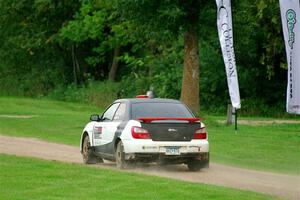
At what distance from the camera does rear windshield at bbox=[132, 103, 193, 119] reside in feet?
60.4

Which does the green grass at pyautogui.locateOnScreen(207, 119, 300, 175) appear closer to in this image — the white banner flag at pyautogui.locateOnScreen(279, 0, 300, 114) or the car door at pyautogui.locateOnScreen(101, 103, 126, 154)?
the white banner flag at pyautogui.locateOnScreen(279, 0, 300, 114)

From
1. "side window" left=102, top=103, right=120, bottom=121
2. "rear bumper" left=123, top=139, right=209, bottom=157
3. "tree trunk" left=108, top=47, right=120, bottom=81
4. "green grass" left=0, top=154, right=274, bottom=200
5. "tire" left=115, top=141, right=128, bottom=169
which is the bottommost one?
"green grass" left=0, top=154, right=274, bottom=200

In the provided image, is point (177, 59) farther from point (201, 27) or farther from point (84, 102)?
point (201, 27)

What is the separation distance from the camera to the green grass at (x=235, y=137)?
21562mm

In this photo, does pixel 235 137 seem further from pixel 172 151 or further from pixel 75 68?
pixel 75 68

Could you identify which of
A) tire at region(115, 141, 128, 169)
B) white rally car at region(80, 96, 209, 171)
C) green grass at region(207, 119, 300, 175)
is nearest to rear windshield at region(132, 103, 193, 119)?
white rally car at region(80, 96, 209, 171)

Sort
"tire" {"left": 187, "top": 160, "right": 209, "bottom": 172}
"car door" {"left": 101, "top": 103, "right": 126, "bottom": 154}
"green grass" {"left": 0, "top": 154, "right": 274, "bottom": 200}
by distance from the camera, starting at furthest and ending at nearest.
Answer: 1. "car door" {"left": 101, "top": 103, "right": 126, "bottom": 154}
2. "tire" {"left": 187, "top": 160, "right": 209, "bottom": 172}
3. "green grass" {"left": 0, "top": 154, "right": 274, "bottom": 200}

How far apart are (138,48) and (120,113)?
40.2 metres

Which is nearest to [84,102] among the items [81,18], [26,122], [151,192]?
[81,18]

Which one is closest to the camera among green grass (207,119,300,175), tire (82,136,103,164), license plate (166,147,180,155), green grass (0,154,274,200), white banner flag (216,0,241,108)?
green grass (0,154,274,200)

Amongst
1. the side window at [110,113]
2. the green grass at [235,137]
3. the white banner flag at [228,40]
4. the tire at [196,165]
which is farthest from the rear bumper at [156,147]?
the white banner flag at [228,40]

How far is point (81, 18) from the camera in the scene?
59.4 metres

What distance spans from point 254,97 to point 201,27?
17918mm

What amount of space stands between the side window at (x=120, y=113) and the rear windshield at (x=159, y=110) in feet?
0.93
